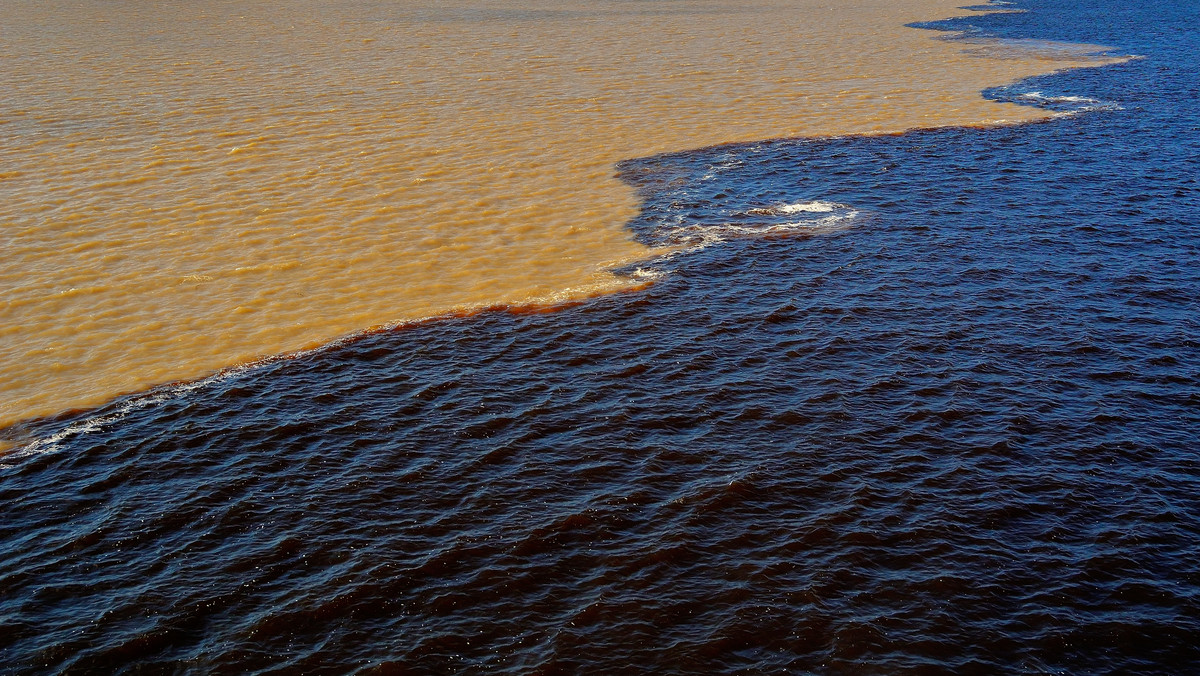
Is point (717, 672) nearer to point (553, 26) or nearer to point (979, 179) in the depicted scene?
point (979, 179)

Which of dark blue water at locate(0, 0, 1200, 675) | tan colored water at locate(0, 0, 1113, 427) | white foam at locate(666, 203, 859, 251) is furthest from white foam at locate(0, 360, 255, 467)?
white foam at locate(666, 203, 859, 251)

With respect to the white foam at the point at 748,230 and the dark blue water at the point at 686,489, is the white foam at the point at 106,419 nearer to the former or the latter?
the dark blue water at the point at 686,489

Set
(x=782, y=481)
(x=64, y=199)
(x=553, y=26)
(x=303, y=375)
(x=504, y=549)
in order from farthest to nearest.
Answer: (x=553, y=26) → (x=64, y=199) → (x=303, y=375) → (x=782, y=481) → (x=504, y=549)

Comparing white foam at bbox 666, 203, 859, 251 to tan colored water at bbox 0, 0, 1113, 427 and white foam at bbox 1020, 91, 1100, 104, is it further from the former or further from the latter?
white foam at bbox 1020, 91, 1100, 104

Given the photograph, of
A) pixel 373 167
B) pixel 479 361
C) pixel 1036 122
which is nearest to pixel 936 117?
pixel 1036 122

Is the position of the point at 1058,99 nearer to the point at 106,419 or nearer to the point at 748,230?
the point at 748,230

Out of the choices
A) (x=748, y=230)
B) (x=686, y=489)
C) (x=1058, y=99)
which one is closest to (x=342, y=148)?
(x=748, y=230)
